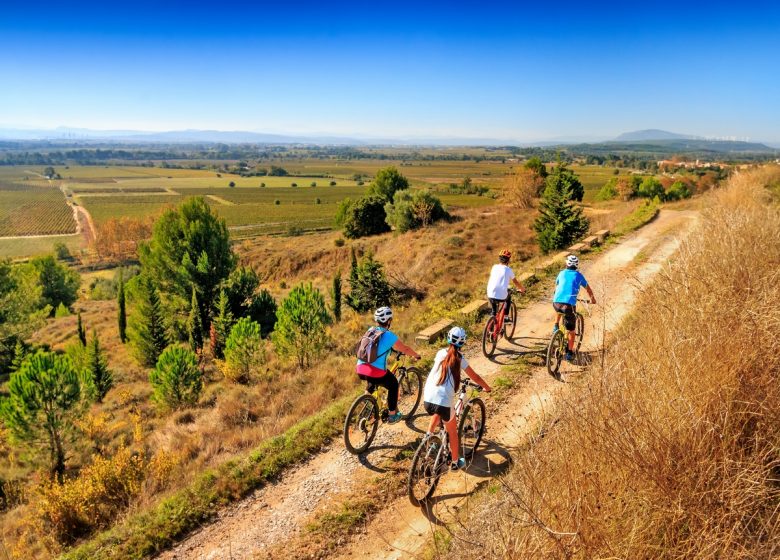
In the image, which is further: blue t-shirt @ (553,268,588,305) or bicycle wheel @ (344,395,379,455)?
blue t-shirt @ (553,268,588,305)

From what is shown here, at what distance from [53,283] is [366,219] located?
46433 mm

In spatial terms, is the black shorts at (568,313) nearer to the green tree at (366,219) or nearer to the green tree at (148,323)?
the green tree at (148,323)

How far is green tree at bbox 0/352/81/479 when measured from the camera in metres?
13.3

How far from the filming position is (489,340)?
1051cm

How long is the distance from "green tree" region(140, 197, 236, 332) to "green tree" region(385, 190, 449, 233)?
2199 cm

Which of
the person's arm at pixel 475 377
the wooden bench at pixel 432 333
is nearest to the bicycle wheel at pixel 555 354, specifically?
the wooden bench at pixel 432 333

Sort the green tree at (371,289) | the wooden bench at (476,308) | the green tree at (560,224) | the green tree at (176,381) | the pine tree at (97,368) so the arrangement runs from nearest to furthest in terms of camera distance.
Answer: the wooden bench at (476,308) < the green tree at (176,381) < the pine tree at (97,368) < the green tree at (560,224) < the green tree at (371,289)

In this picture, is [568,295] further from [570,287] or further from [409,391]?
[409,391]

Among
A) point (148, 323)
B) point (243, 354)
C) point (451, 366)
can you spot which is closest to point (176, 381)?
point (243, 354)

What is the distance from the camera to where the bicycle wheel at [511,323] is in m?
11.0

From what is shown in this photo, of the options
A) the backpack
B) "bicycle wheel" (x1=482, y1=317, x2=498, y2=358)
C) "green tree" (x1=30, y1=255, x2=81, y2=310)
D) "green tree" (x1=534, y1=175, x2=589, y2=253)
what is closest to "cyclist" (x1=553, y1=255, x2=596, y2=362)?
"bicycle wheel" (x1=482, y1=317, x2=498, y2=358)

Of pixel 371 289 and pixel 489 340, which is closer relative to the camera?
pixel 489 340

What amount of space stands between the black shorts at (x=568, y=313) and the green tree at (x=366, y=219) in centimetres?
4919

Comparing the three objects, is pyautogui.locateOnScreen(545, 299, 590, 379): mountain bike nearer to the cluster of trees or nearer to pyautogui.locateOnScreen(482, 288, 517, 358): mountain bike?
pyautogui.locateOnScreen(482, 288, 517, 358): mountain bike
